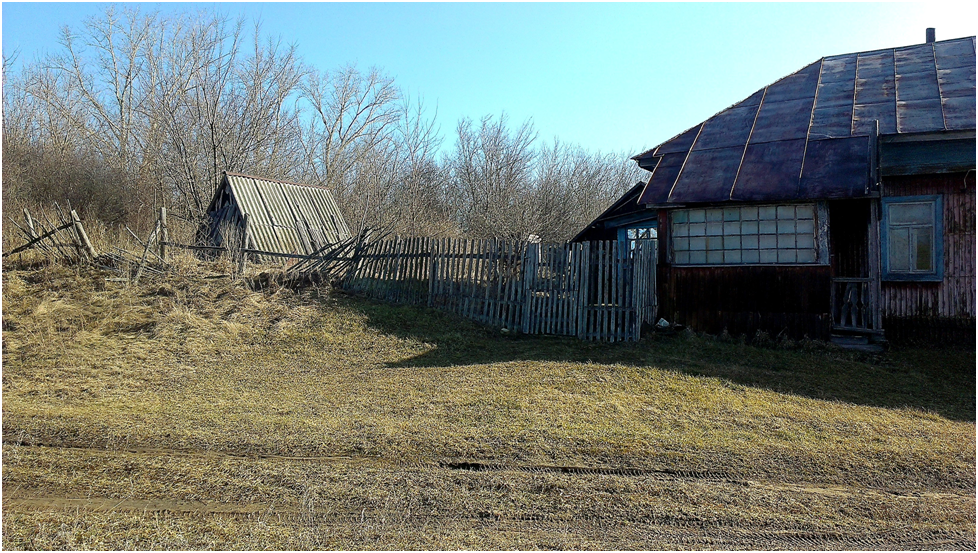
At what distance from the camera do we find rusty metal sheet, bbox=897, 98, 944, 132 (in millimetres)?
11070

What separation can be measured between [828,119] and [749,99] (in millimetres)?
2375

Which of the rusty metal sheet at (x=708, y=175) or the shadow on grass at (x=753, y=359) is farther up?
the rusty metal sheet at (x=708, y=175)

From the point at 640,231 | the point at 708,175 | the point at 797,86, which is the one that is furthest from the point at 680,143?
the point at 640,231

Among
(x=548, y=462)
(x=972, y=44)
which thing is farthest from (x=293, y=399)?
(x=972, y=44)

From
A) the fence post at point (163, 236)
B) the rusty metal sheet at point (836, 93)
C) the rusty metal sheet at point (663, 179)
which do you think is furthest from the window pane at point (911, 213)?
the fence post at point (163, 236)

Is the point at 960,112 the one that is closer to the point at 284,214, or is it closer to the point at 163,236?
the point at 284,214

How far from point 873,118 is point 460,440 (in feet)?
35.4

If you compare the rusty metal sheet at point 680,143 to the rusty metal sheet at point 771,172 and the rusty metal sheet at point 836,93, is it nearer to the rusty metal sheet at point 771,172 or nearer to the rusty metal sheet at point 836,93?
the rusty metal sheet at point 771,172

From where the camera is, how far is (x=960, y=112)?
11234mm

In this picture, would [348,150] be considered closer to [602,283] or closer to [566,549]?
[602,283]

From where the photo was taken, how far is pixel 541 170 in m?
31.2

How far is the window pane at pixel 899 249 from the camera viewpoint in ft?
37.6

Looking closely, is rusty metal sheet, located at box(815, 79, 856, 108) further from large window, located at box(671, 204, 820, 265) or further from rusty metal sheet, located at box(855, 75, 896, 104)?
large window, located at box(671, 204, 820, 265)

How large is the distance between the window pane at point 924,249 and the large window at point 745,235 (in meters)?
1.89
